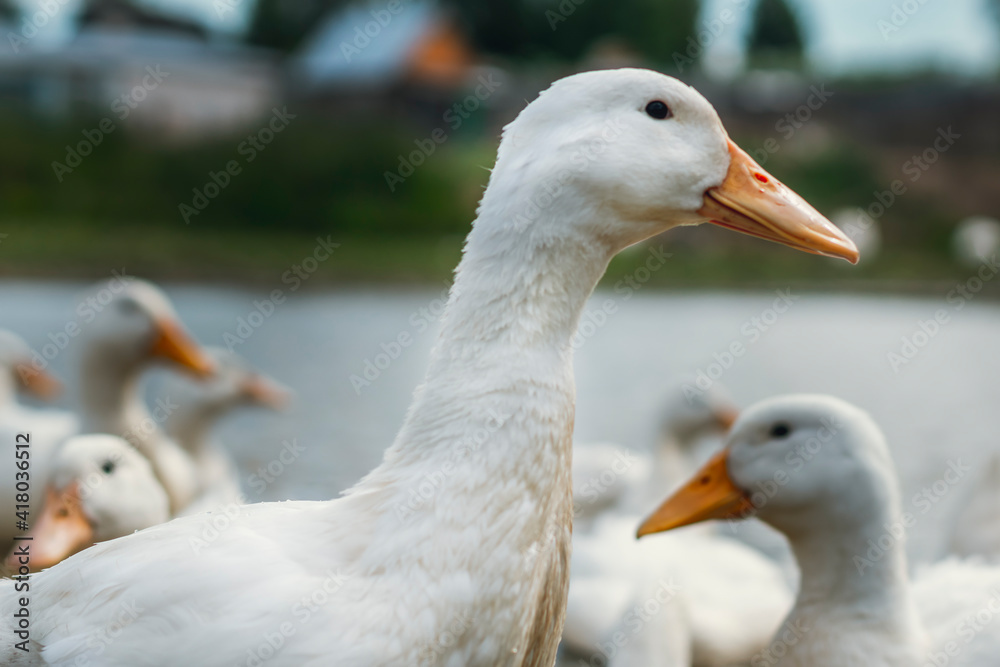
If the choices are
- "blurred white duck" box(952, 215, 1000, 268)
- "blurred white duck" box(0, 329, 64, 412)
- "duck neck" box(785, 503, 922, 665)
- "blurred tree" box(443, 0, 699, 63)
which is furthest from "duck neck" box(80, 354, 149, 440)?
"blurred tree" box(443, 0, 699, 63)

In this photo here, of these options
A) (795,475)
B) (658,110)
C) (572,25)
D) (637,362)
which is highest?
(658,110)

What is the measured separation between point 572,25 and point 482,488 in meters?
34.0

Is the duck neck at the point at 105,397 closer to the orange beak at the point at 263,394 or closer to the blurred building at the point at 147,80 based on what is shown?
the orange beak at the point at 263,394

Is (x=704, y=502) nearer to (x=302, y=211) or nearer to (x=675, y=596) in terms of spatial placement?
(x=675, y=596)

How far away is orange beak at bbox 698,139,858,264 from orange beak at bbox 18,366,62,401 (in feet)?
12.5

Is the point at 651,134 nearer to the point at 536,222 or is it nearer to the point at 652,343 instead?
the point at 536,222

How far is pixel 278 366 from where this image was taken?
815 centimetres

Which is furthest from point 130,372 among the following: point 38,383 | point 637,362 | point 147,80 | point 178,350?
point 147,80

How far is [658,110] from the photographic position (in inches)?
63.4

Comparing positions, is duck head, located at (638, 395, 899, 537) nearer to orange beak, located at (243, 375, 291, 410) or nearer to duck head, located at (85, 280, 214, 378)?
duck head, located at (85, 280, 214, 378)

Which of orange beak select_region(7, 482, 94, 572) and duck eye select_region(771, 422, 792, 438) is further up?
duck eye select_region(771, 422, 792, 438)

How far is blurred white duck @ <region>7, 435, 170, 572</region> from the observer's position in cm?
266

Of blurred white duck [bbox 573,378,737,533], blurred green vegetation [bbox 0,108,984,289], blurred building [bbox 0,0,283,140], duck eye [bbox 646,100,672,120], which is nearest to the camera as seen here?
duck eye [bbox 646,100,672,120]

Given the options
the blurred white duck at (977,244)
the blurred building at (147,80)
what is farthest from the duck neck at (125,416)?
the blurred building at (147,80)
